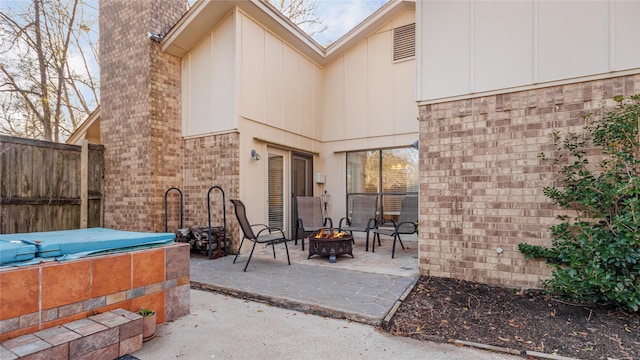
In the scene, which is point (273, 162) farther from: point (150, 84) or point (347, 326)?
point (347, 326)

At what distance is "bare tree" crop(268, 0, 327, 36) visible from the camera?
1122cm

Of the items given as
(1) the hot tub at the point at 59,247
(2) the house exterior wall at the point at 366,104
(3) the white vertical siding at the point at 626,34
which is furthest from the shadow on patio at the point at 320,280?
(3) the white vertical siding at the point at 626,34

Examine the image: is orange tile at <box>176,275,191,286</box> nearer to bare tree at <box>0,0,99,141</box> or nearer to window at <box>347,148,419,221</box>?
window at <box>347,148,419,221</box>

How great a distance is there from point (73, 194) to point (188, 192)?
2084 mm

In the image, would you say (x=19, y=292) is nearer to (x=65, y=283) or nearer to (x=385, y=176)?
(x=65, y=283)

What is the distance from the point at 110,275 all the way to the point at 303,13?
1122cm

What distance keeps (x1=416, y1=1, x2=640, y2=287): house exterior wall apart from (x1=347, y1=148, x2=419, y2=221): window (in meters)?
3.04

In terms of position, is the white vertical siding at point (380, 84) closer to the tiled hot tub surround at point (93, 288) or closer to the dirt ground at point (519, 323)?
the dirt ground at point (519, 323)

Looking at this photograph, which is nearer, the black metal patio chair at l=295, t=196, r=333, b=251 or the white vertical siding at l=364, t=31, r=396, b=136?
the black metal patio chair at l=295, t=196, r=333, b=251

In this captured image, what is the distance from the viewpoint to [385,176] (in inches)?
293

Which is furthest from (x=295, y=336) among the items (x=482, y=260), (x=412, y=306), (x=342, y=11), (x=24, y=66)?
(x=24, y=66)

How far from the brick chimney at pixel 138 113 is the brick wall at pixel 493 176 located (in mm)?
4755

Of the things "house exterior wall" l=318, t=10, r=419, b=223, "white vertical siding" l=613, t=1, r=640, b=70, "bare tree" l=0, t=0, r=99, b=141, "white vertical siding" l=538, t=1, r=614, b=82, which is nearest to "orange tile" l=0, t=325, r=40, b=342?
"white vertical siding" l=538, t=1, r=614, b=82

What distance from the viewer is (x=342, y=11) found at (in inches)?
390
